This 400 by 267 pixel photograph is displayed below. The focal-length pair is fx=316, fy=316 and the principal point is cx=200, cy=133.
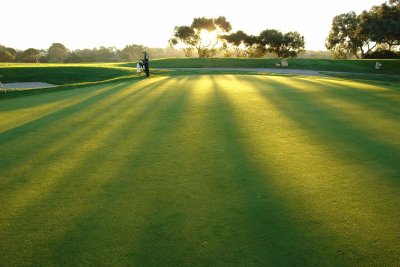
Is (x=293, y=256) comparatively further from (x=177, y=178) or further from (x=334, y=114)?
(x=334, y=114)

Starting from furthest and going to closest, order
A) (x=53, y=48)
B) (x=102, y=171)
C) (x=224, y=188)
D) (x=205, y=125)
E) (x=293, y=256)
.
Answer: (x=53, y=48) → (x=205, y=125) → (x=102, y=171) → (x=224, y=188) → (x=293, y=256)

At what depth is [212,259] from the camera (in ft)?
8.30

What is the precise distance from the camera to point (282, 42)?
60.1m

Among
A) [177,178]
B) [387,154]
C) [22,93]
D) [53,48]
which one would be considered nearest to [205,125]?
[177,178]

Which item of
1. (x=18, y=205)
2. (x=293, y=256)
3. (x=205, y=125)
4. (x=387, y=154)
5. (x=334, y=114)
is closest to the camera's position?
(x=293, y=256)

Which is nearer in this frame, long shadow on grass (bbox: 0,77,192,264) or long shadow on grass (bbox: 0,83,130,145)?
long shadow on grass (bbox: 0,77,192,264)

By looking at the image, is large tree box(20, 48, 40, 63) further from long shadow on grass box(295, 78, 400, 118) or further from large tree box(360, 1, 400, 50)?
long shadow on grass box(295, 78, 400, 118)

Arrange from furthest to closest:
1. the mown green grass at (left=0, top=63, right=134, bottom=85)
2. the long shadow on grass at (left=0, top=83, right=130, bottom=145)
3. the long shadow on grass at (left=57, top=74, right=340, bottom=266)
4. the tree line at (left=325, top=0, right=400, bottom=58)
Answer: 1. the tree line at (left=325, top=0, right=400, bottom=58)
2. the mown green grass at (left=0, top=63, right=134, bottom=85)
3. the long shadow on grass at (left=0, top=83, right=130, bottom=145)
4. the long shadow on grass at (left=57, top=74, right=340, bottom=266)

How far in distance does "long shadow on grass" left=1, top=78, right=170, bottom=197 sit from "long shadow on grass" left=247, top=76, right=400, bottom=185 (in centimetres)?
423

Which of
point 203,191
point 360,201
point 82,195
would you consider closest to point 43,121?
point 82,195

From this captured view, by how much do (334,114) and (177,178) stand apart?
16.2 ft

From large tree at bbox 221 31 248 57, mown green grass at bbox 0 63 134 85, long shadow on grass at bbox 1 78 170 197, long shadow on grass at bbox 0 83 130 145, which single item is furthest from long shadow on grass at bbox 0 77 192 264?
large tree at bbox 221 31 248 57

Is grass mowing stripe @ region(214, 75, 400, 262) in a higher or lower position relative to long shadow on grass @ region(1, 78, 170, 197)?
lower

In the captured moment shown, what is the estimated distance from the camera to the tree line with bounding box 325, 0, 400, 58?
46.8 metres
